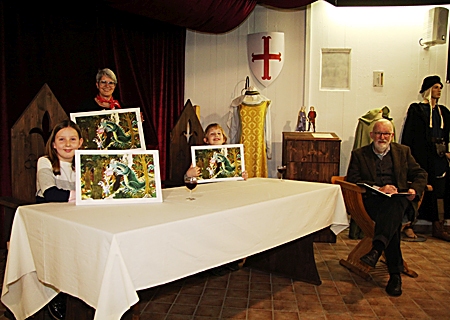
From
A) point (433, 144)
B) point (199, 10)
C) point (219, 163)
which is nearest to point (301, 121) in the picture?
point (433, 144)

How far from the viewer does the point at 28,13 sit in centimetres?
398

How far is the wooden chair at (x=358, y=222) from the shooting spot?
354cm

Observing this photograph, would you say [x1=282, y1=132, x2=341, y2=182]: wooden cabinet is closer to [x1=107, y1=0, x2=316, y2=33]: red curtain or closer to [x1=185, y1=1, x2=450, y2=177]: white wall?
[x1=185, y1=1, x2=450, y2=177]: white wall

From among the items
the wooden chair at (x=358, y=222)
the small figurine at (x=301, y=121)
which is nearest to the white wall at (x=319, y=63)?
the small figurine at (x=301, y=121)

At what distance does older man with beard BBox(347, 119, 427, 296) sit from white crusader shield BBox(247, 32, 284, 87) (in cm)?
205

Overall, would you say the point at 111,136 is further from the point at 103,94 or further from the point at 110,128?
the point at 103,94

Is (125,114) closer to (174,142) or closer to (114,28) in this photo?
(174,142)

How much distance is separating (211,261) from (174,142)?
1882mm

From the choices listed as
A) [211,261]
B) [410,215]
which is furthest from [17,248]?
[410,215]

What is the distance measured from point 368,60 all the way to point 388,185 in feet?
8.36

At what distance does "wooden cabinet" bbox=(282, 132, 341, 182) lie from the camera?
4648mm

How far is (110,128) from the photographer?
3.09 metres

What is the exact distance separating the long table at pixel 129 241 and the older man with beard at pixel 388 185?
0.93 meters

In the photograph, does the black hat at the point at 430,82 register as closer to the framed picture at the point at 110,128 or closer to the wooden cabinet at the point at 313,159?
the wooden cabinet at the point at 313,159
